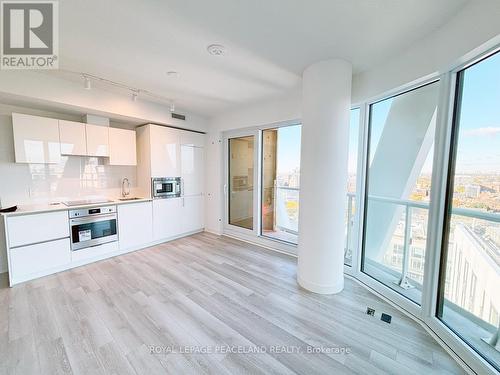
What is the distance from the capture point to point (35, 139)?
279 centimetres

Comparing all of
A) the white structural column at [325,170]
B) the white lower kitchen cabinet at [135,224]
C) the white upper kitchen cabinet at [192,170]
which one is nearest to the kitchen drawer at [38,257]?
the white lower kitchen cabinet at [135,224]

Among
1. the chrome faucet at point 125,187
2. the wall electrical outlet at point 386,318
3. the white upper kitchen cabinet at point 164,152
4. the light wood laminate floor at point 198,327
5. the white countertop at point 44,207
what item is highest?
the white upper kitchen cabinet at point 164,152

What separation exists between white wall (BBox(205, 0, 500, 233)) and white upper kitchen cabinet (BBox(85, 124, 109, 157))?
2.25m

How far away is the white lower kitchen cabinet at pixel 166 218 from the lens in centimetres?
394

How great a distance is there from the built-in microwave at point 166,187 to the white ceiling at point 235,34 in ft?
5.85

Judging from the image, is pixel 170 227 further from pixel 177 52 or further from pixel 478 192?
pixel 478 192

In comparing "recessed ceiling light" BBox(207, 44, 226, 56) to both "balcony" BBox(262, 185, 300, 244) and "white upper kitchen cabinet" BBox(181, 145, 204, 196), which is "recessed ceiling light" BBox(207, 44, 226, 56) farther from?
"balcony" BBox(262, 185, 300, 244)

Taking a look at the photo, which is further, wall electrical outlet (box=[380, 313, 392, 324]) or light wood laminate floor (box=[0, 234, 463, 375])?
wall electrical outlet (box=[380, 313, 392, 324])

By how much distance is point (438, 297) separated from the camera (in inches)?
73.3

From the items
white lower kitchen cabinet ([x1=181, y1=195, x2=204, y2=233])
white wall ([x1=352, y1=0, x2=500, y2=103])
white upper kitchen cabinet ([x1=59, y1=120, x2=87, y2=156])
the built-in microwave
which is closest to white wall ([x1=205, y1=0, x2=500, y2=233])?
white wall ([x1=352, y1=0, x2=500, y2=103])

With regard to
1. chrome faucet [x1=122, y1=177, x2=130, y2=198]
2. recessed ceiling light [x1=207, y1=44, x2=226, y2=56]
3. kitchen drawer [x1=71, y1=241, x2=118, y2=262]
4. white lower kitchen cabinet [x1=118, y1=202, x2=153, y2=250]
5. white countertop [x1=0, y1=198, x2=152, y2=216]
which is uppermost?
recessed ceiling light [x1=207, y1=44, x2=226, y2=56]

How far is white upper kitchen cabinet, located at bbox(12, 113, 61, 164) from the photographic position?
2.67 meters

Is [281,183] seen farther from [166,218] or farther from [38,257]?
[38,257]

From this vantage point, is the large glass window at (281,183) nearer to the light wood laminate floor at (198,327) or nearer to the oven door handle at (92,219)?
the light wood laminate floor at (198,327)
